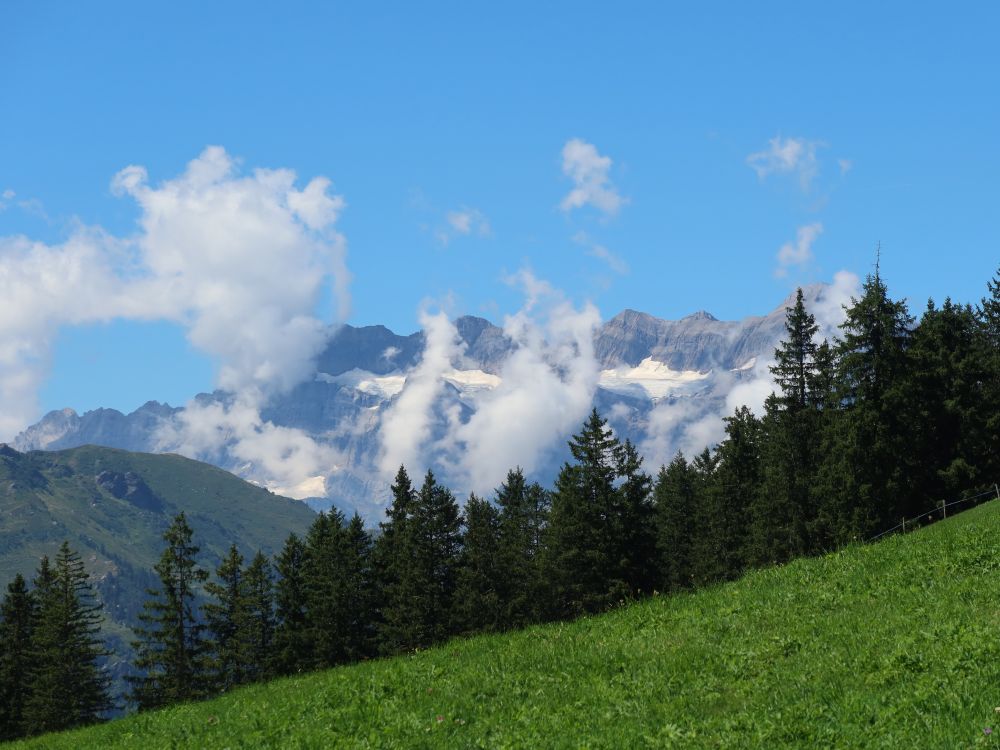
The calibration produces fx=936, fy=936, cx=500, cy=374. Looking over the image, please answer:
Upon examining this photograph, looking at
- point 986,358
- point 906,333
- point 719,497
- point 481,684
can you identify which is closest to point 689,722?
point 481,684

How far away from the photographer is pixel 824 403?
68.3m

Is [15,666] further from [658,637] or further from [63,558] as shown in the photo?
[658,637]

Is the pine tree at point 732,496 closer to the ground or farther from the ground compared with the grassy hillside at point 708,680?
farther from the ground

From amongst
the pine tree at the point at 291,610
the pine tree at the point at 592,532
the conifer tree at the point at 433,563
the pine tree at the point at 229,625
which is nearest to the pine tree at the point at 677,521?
the pine tree at the point at 592,532

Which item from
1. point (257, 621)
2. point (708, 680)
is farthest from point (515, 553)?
point (708, 680)

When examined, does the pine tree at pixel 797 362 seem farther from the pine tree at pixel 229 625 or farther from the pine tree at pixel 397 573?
the pine tree at pixel 229 625

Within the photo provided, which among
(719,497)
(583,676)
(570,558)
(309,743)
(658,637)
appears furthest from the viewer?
(719,497)

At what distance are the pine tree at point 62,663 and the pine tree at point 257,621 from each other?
10.1 meters

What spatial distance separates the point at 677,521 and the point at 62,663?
56202mm

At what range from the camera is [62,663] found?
67250 mm

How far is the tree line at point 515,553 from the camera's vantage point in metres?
56.5

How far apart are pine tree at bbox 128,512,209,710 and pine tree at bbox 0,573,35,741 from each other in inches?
297

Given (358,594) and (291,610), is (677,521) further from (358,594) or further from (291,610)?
(291,610)

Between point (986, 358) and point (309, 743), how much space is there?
193ft
